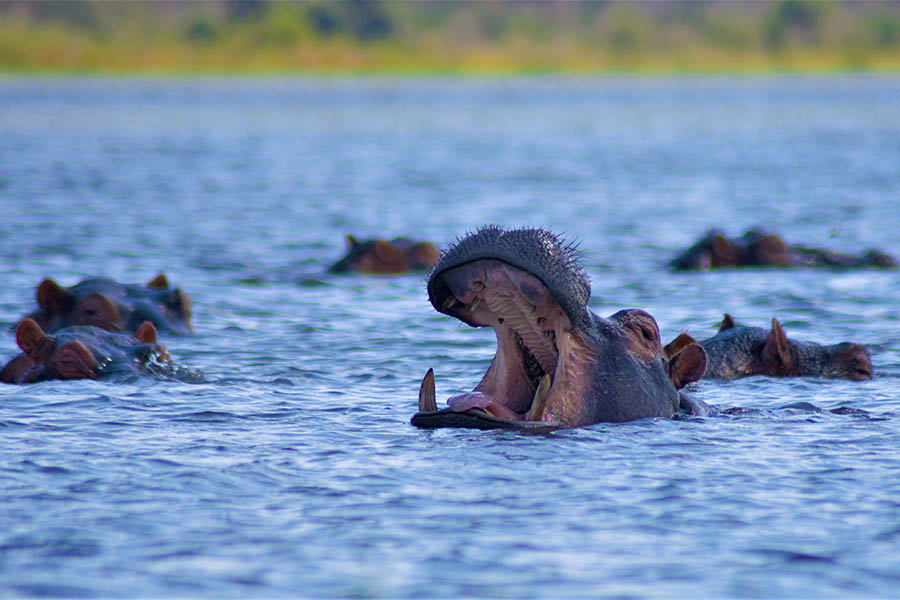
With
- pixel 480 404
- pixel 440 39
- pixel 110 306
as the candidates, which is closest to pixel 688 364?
pixel 480 404

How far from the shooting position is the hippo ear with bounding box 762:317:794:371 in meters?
10.9

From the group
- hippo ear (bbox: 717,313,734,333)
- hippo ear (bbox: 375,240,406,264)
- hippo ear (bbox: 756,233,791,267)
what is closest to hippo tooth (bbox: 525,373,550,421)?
hippo ear (bbox: 717,313,734,333)

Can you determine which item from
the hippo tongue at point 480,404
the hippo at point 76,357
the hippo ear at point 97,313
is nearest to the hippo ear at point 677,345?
the hippo tongue at point 480,404

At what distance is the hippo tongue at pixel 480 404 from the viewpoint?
7.67 meters

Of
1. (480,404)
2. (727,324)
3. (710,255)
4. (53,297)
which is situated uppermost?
(710,255)

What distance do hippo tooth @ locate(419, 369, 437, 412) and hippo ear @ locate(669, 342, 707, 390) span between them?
1540mm

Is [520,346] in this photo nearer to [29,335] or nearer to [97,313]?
[29,335]

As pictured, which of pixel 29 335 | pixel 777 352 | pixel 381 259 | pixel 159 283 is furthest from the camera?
pixel 381 259

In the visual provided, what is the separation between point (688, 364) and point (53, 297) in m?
5.53

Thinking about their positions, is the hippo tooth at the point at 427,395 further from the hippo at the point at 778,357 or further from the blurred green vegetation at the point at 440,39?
the blurred green vegetation at the point at 440,39

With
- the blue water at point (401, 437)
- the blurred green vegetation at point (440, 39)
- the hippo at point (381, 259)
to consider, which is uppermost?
the blurred green vegetation at point (440, 39)

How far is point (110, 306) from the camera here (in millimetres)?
12000

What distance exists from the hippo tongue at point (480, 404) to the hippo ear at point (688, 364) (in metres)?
1.19

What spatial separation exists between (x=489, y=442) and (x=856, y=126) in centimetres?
5247
